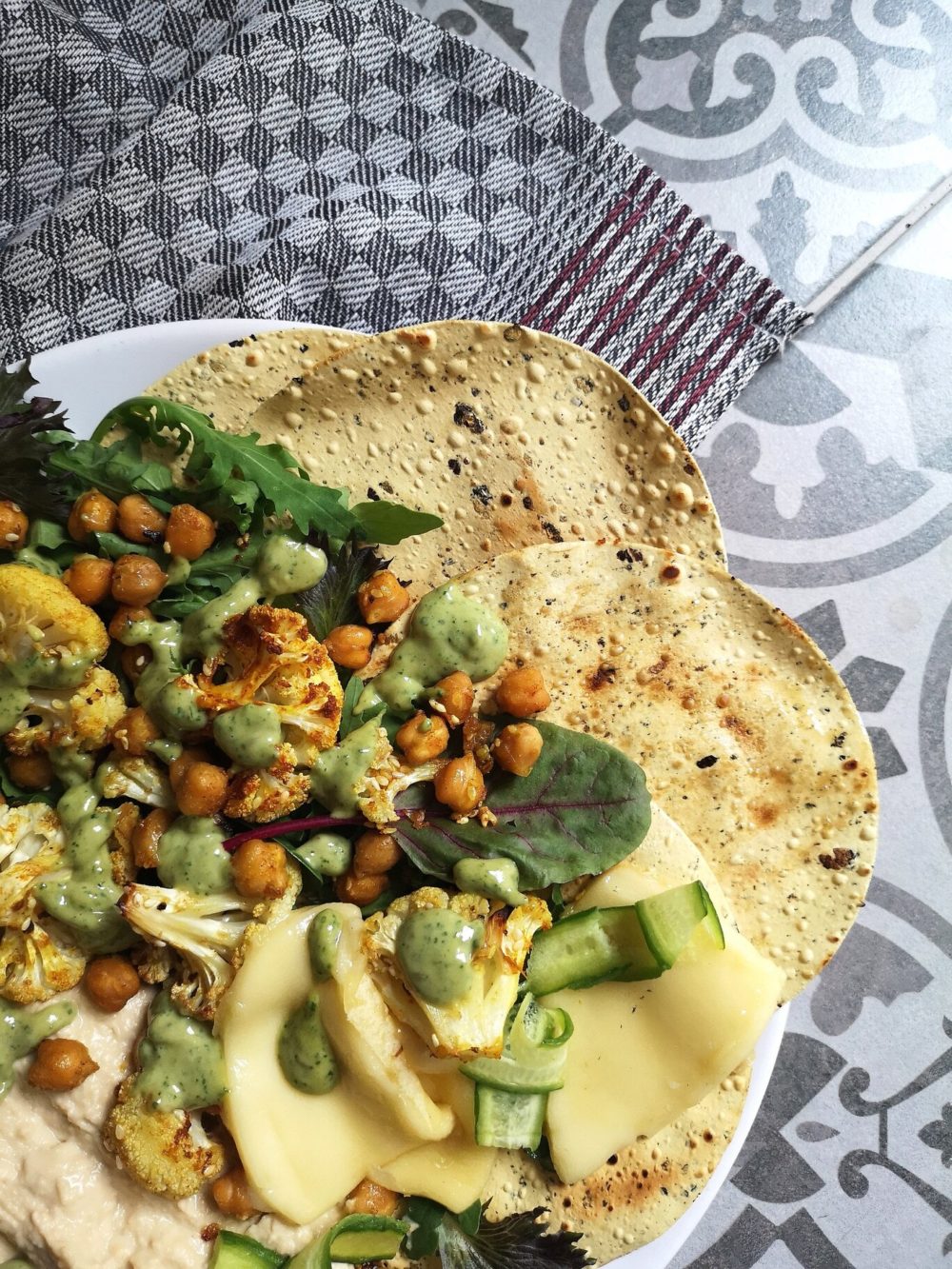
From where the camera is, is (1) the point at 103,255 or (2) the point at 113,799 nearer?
(2) the point at 113,799

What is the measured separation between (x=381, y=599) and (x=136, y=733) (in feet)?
2.15

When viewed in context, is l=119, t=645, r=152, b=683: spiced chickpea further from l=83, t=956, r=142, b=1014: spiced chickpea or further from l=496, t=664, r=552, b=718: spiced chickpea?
l=496, t=664, r=552, b=718: spiced chickpea

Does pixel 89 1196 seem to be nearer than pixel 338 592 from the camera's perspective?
Yes

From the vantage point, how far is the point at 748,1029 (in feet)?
8.09

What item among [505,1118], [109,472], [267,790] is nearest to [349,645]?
[267,790]

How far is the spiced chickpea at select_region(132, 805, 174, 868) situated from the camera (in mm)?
2443

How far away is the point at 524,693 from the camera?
253cm

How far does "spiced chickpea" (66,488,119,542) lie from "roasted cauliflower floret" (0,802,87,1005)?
0.67 meters

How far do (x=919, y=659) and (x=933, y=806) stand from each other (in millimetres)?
457

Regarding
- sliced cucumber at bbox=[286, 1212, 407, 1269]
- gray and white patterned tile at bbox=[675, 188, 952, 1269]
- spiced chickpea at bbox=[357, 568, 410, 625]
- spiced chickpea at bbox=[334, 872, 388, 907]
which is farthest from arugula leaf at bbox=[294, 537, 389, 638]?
sliced cucumber at bbox=[286, 1212, 407, 1269]

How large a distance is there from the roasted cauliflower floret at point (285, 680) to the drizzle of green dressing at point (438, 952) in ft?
1.50

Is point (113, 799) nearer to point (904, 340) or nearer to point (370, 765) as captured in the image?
point (370, 765)

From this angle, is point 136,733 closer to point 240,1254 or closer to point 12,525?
point 12,525

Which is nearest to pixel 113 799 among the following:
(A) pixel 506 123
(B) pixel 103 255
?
(B) pixel 103 255
